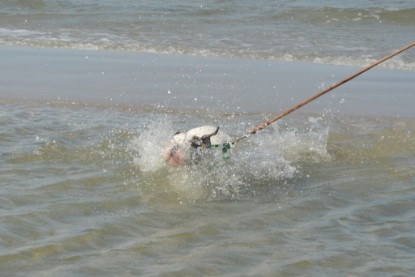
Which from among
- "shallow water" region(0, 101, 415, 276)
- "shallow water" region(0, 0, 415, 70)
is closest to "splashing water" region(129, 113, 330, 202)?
"shallow water" region(0, 101, 415, 276)

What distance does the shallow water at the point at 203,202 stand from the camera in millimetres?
4629

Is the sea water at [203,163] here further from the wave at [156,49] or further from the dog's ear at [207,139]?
the dog's ear at [207,139]

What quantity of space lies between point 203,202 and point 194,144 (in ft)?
1.46

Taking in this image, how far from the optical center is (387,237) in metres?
5.09

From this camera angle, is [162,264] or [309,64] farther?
[309,64]

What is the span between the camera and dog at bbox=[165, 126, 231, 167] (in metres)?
5.84

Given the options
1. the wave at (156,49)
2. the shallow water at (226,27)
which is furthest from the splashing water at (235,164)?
the shallow water at (226,27)

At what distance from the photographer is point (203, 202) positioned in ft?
18.6

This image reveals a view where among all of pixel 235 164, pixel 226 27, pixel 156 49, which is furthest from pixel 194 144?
pixel 226 27

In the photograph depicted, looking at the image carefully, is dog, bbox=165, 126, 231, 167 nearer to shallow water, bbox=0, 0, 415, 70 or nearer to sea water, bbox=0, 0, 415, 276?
sea water, bbox=0, 0, 415, 276

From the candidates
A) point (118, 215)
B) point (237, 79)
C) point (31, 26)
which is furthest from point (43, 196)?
point (31, 26)

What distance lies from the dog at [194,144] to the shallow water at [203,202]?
11 centimetres

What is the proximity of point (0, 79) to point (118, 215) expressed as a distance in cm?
553

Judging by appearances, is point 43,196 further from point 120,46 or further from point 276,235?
point 120,46
